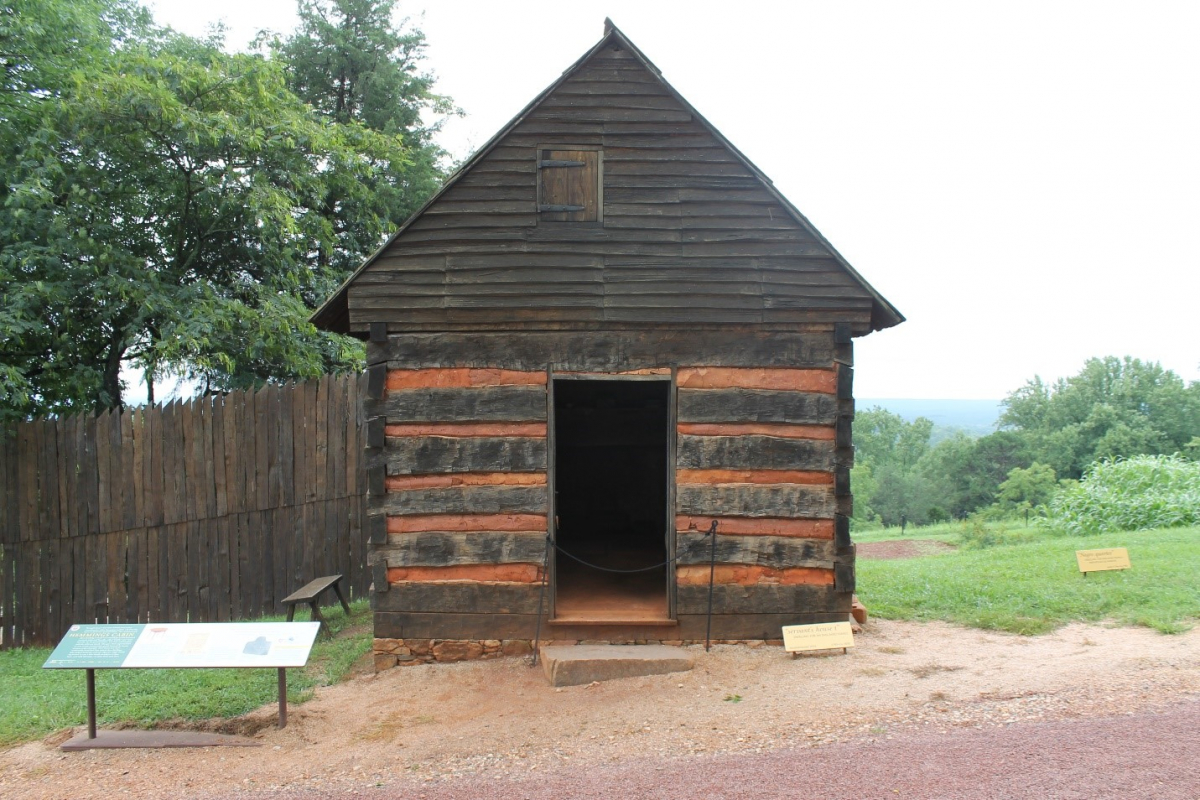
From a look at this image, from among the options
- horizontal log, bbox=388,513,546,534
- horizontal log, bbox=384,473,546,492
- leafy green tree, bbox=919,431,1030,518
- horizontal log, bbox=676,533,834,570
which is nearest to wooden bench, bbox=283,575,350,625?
horizontal log, bbox=388,513,546,534

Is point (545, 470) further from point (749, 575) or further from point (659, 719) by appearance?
point (659, 719)

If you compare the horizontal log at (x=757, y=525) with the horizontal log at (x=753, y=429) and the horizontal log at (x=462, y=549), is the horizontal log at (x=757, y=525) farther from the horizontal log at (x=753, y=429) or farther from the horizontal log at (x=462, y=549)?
the horizontal log at (x=462, y=549)

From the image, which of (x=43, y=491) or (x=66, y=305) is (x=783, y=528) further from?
(x=66, y=305)

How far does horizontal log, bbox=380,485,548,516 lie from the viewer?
8352mm

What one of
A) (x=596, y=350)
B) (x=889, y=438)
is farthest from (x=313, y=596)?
(x=889, y=438)

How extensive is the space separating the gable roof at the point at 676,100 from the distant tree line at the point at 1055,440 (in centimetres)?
2782

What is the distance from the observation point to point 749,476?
27.6ft

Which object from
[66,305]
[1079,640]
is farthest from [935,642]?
[66,305]

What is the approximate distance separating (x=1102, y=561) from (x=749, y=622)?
567 cm

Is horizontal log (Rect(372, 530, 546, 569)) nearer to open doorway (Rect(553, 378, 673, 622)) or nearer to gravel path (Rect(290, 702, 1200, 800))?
gravel path (Rect(290, 702, 1200, 800))

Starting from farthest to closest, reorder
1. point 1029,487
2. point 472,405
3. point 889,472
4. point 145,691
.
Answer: point 889,472, point 1029,487, point 472,405, point 145,691

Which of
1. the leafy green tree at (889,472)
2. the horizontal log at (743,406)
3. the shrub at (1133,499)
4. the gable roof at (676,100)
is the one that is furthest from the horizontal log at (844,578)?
the leafy green tree at (889,472)

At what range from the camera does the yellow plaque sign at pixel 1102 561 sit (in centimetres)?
1098

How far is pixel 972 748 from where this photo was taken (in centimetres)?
568
